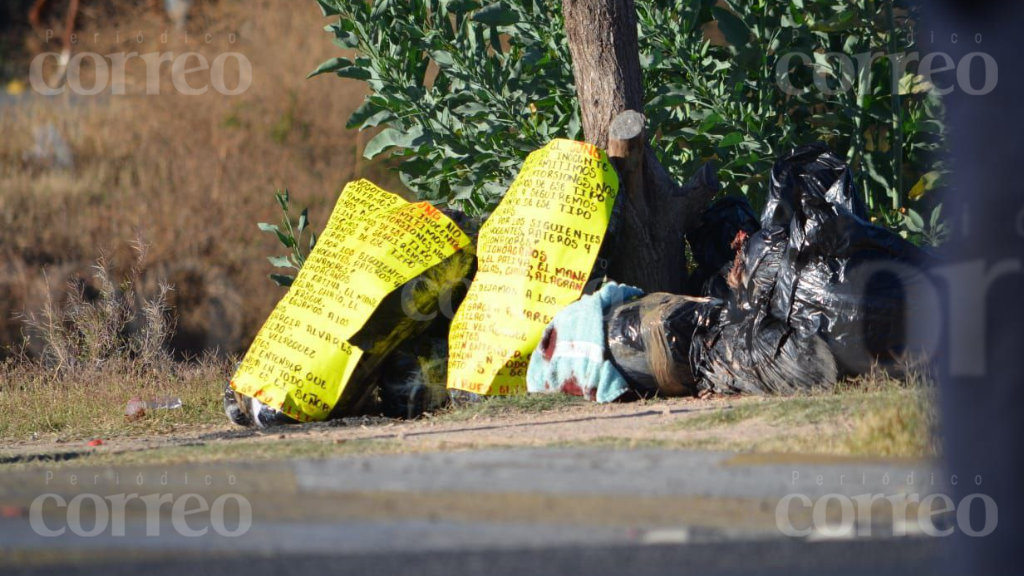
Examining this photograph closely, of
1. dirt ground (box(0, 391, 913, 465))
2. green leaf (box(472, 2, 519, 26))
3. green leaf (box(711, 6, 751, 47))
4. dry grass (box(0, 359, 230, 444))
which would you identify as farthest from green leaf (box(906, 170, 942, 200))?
dry grass (box(0, 359, 230, 444))

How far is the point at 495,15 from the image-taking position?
6.88 m

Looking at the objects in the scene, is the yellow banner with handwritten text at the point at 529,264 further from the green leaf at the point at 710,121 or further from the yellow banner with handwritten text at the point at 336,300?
the green leaf at the point at 710,121

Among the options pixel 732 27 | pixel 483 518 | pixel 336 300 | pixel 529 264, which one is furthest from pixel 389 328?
pixel 732 27

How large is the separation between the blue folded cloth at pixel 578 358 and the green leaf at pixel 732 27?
2134mm

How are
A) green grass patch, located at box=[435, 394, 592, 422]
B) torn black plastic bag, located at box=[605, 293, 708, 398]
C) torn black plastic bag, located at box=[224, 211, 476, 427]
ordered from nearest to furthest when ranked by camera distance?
green grass patch, located at box=[435, 394, 592, 422] → torn black plastic bag, located at box=[605, 293, 708, 398] → torn black plastic bag, located at box=[224, 211, 476, 427]

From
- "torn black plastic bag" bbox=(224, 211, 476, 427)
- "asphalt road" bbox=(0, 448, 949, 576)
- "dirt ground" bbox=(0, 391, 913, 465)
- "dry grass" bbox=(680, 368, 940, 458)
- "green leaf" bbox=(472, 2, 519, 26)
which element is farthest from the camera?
"green leaf" bbox=(472, 2, 519, 26)

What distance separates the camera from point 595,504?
10.6ft

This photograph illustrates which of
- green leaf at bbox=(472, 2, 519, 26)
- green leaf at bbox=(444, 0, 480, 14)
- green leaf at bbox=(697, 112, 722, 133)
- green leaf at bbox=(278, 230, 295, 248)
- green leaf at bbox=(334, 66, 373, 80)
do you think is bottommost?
green leaf at bbox=(278, 230, 295, 248)

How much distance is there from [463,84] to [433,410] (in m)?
2.19

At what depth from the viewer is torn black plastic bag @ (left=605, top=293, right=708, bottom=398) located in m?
5.38

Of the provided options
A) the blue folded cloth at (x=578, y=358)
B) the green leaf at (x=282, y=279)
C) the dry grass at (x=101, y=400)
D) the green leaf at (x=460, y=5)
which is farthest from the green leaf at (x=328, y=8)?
the blue folded cloth at (x=578, y=358)

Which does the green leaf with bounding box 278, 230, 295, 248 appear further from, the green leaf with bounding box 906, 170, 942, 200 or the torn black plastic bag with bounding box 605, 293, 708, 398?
the green leaf with bounding box 906, 170, 942, 200

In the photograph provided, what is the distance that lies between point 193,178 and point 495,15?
726 centimetres

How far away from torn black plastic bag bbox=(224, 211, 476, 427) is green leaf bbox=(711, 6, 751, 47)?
2031 millimetres
